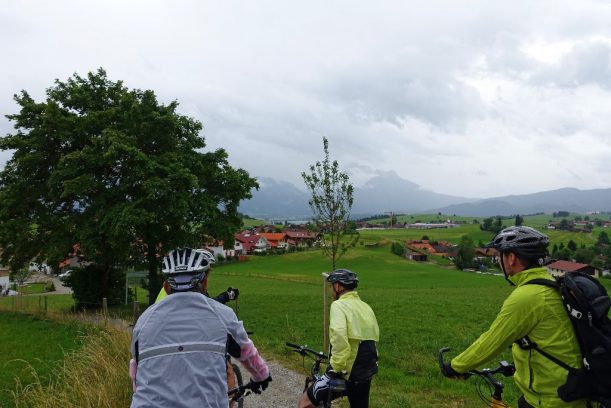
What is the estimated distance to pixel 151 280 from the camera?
24.7 metres

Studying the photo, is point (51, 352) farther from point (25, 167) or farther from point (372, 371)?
point (372, 371)

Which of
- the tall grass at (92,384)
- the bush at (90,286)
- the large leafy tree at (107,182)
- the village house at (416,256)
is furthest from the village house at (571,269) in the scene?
the village house at (416,256)

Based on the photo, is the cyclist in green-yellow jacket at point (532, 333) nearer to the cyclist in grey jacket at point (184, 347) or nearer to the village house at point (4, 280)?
the cyclist in grey jacket at point (184, 347)

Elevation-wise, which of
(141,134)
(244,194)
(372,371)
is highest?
(141,134)

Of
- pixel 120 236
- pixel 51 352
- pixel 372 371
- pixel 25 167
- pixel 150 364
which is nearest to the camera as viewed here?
pixel 150 364

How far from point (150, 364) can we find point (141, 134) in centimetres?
2233

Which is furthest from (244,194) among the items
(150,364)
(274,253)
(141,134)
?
(274,253)

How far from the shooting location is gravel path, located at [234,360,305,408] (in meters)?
8.09

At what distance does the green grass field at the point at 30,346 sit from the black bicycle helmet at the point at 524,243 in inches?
454

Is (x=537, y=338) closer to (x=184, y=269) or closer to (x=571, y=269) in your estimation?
(x=571, y=269)

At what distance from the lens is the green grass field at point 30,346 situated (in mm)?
12180

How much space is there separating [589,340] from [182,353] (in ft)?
9.20

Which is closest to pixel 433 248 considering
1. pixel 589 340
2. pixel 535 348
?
pixel 535 348

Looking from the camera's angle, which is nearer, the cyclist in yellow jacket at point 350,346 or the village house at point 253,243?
the cyclist in yellow jacket at point 350,346
